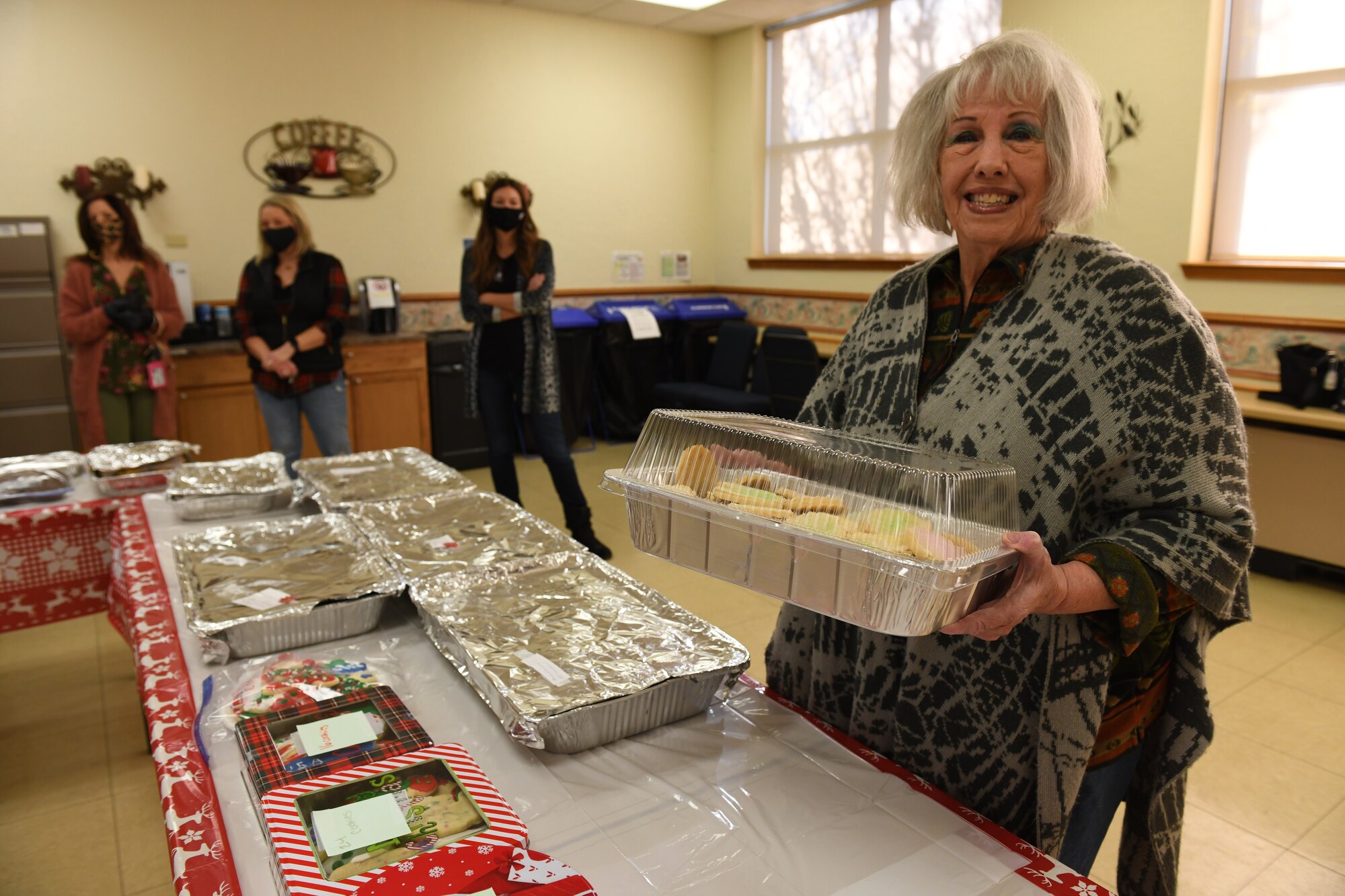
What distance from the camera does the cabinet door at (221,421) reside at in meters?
4.60

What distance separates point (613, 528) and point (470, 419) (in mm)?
1622

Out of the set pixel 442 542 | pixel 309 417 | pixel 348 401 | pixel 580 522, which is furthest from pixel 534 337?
pixel 442 542

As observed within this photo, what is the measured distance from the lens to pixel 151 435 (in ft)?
13.6

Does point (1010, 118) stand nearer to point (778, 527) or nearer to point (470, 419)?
point (778, 527)

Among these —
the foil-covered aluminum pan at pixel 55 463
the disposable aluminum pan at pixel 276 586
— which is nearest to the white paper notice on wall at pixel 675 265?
the foil-covered aluminum pan at pixel 55 463

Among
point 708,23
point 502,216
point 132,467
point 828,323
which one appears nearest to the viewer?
point 132,467

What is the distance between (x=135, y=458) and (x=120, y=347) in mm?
1892

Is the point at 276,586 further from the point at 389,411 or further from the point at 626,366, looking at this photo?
the point at 626,366

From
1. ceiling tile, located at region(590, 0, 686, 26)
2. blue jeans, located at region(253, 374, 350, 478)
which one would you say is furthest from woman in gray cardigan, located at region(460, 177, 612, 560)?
ceiling tile, located at region(590, 0, 686, 26)

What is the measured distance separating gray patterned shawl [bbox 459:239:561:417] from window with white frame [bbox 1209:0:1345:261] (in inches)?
125

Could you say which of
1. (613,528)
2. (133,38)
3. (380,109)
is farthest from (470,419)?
(133,38)

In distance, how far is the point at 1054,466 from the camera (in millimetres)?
1044

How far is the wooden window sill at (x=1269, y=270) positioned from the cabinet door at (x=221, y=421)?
4.75 metres

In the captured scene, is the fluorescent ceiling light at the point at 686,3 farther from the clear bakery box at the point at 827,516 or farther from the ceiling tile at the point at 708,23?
the clear bakery box at the point at 827,516
